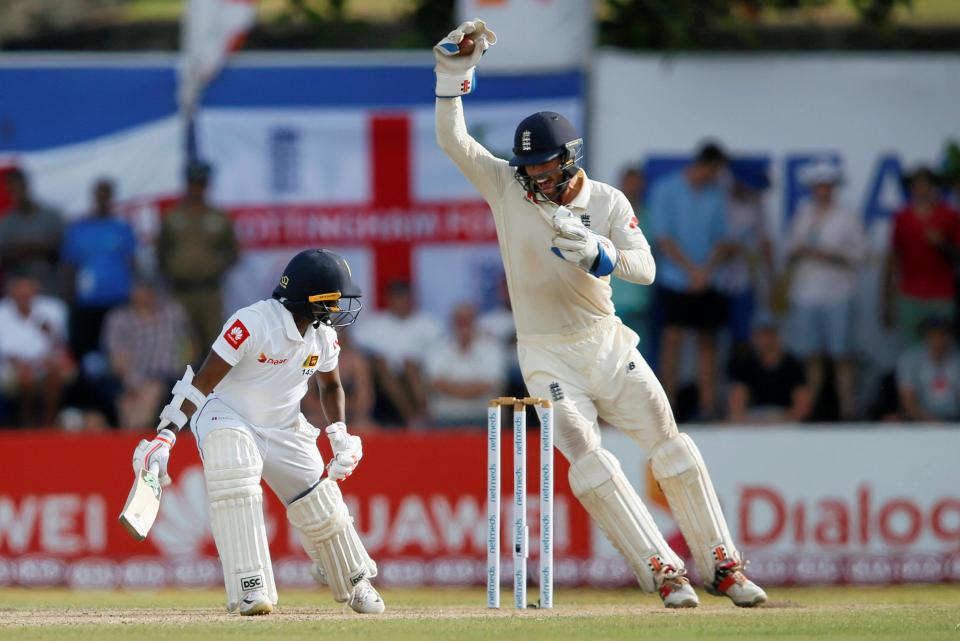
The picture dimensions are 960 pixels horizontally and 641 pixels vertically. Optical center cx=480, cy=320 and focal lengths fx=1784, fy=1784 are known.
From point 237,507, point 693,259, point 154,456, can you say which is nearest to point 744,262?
point 693,259

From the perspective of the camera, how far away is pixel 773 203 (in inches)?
546

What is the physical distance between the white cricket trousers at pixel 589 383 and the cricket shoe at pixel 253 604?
4.78ft

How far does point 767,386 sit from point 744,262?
1.20 metres

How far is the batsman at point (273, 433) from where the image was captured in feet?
24.5

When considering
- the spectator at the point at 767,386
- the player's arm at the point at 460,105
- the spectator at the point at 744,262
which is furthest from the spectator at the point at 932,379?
the player's arm at the point at 460,105

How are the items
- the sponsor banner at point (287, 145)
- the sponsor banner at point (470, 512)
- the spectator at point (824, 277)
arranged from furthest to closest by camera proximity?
the sponsor banner at point (287, 145) < the spectator at point (824, 277) < the sponsor banner at point (470, 512)

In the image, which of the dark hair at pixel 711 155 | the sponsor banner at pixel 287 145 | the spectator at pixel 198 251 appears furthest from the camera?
the sponsor banner at pixel 287 145

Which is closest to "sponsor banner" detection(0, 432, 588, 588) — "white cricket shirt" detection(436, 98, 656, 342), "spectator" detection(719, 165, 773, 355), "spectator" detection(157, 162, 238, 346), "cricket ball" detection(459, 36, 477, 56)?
"spectator" detection(157, 162, 238, 346)

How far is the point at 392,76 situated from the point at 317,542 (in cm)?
672

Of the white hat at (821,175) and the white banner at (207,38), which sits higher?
the white banner at (207,38)

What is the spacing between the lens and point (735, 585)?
796 centimetres

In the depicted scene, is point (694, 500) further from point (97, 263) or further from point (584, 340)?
point (97, 263)

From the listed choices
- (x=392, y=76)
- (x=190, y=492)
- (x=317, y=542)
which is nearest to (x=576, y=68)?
(x=392, y=76)

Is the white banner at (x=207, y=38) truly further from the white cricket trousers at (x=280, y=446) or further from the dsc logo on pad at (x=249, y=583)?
the dsc logo on pad at (x=249, y=583)
